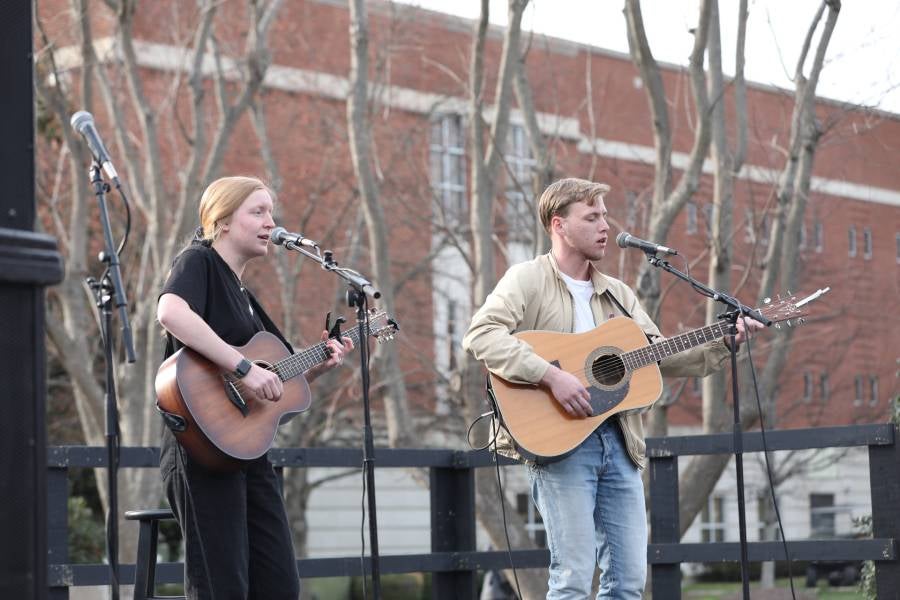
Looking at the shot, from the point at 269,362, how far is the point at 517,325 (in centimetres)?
108

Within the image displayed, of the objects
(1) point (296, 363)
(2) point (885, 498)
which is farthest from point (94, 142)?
(2) point (885, 498)

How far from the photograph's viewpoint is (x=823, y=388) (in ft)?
88.1

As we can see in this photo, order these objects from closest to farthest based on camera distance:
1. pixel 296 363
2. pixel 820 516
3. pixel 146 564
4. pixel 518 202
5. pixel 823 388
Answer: pixel 296 363 < pixel 146 564 < pixel 518 202 < pixel 823 388 < pixel 820 516

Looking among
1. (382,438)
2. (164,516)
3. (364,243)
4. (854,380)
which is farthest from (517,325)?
(854,380)

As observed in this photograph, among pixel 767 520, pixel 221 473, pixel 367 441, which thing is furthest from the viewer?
pixel 767 520

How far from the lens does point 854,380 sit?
28438 millimetres

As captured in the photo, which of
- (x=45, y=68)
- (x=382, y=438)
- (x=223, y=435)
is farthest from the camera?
(x=382, y=438)

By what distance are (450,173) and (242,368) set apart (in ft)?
62.2

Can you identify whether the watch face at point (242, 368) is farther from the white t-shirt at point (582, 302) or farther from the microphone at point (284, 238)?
the white t-shirt at point (582, 302)

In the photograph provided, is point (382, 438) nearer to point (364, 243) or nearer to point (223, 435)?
point (364, 243)

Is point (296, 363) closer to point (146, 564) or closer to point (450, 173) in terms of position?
point (146, 564)

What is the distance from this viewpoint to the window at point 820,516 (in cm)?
3544

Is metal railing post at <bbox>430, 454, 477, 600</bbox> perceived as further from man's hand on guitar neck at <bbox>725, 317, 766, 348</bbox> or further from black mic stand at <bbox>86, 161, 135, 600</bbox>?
black mic stand at <bbox>86, 161, 135, 600</bbox>

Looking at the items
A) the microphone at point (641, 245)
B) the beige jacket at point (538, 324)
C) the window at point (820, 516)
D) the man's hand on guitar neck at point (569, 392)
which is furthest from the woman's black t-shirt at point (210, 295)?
the window at point (820, 516)
